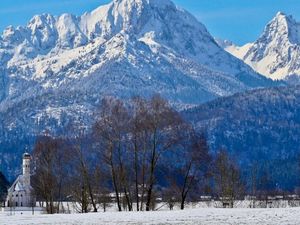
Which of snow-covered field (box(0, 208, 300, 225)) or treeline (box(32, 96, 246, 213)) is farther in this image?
treeline (box(32, 96, 246, 213))

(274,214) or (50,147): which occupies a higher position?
(50,147)

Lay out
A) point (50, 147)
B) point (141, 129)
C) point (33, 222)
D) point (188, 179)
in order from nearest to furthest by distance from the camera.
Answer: point (33, 222)
point (141, 129)
point (188, 179)
point (50, 147)

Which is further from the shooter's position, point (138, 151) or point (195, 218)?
point (138, 151)

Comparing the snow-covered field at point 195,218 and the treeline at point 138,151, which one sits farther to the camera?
the treeline at point 138,151

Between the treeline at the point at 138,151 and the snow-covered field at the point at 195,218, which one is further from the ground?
the treeline at the point at 138,151

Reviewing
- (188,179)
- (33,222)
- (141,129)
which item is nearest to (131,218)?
(33,222)

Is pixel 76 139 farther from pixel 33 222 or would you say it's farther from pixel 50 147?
pixel 33 222

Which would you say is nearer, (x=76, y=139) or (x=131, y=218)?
(x=131, y=218)

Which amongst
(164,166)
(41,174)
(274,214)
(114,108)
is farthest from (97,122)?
(274,214)

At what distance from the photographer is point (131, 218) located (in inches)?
2623

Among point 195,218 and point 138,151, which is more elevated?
point 138,151

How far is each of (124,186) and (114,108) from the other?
7.46 metres

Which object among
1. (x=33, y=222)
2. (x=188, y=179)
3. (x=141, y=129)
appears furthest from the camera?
(x=188, y=179)

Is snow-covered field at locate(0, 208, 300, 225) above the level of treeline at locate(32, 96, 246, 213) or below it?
below
